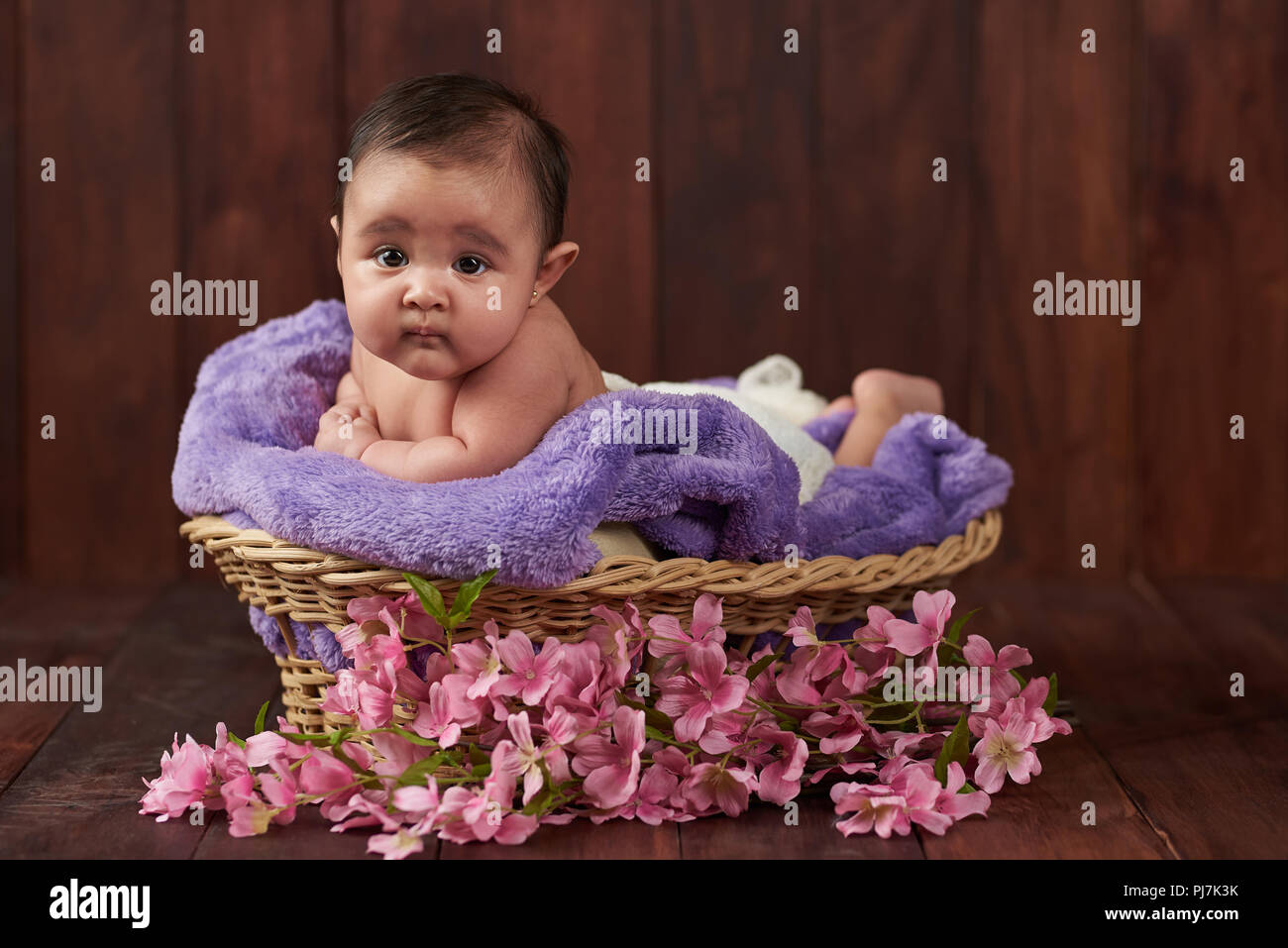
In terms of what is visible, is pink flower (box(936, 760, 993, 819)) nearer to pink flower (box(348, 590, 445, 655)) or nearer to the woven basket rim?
the woven basket rim

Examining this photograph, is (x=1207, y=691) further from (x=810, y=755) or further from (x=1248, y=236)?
(x=1248, y=236)

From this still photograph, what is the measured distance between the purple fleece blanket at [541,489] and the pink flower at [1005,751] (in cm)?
23

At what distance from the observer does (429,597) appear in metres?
1.04

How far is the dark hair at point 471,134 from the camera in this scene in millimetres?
1110

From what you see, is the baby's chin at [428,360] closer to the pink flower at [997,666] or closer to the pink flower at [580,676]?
the pink flower at [580,676]

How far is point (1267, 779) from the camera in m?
1.18

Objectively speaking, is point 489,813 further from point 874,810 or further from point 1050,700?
point 1050,700

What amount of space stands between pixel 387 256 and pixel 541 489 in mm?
241

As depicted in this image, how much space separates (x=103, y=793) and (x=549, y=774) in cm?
40

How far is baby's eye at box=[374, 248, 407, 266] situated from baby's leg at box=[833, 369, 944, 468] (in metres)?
0.60

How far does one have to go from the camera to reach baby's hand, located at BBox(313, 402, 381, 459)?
49.4 inches

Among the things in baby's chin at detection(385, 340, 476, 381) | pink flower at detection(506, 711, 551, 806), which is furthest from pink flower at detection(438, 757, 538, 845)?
baby's chin at detection(385, 340, 476, 381)

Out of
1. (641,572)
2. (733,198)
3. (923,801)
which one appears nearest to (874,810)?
(923,801)
